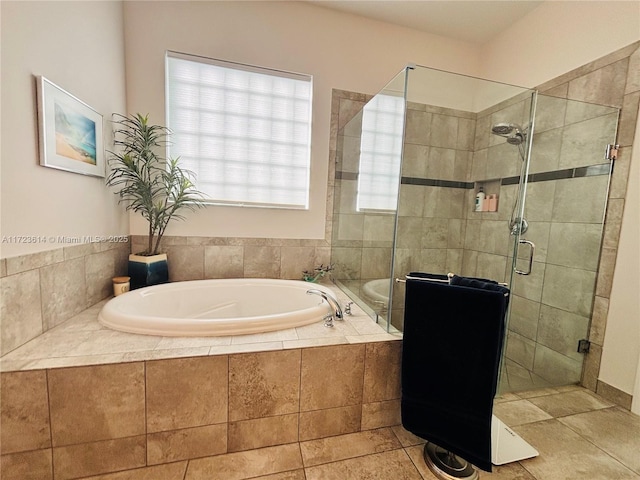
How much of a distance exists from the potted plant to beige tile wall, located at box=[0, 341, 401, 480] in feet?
3.39

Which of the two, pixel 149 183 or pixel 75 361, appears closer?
pixel 75 361

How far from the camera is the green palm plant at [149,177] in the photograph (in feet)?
6.57

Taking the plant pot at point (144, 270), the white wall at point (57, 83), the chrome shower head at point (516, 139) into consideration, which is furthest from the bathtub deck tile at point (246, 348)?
the chrome shower head at point (516, 139)

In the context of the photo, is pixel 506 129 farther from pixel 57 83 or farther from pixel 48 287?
pixel 48 287

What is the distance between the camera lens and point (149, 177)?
2125 mm

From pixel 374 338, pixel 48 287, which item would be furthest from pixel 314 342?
pixel 48 287

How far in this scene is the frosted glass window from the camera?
182 cm

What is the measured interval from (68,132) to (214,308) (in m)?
1.43

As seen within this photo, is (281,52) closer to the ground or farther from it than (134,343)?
farther from it

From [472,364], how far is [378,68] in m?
2.51

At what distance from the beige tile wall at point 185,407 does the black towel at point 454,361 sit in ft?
0.65

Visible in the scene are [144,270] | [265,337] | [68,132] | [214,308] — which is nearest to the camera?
[265,337]

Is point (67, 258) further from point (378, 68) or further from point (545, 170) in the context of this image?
point (545, 170)

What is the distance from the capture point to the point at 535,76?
225 centimetres
